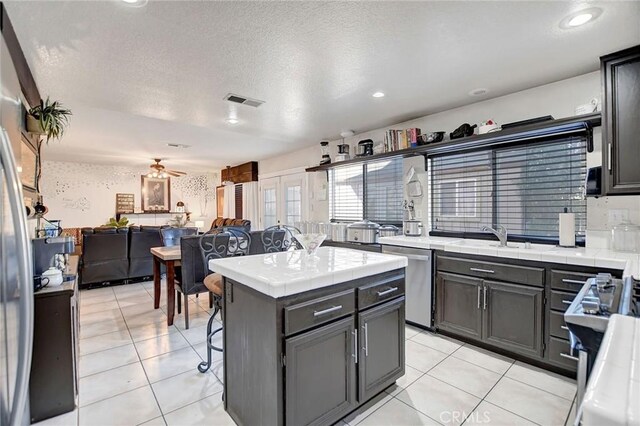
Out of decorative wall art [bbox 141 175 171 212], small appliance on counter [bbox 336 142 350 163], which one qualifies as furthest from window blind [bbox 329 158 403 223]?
decorative wall art [bbox 141 175 171 212]

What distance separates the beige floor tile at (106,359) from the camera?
7.82ft

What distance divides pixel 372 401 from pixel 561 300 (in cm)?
159

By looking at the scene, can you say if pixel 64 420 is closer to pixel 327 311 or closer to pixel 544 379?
pixel 327 311

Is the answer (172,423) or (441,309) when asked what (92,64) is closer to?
(172,423)

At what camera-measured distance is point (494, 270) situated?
8.42 ft

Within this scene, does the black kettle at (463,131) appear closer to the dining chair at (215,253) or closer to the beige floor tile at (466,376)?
the beige floor tile at (466,376)

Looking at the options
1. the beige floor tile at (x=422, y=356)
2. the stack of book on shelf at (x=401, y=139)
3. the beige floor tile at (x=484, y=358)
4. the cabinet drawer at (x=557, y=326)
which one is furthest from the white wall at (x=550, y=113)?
the beige floor tile at (x=422, y=356)

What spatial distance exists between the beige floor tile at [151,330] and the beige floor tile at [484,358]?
279 cm

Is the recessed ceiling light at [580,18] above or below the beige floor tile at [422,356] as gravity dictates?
above

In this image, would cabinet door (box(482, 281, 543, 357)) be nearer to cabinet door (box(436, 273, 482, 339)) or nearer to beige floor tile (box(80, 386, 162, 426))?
cabinet door (box(436, 273, 482, 339))

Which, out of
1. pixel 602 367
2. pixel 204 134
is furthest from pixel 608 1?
pixel 204 134

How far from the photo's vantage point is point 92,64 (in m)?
2.30

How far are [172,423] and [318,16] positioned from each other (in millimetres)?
2554

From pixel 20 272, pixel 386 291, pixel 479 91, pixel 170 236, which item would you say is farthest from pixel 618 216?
pixel 170 236
